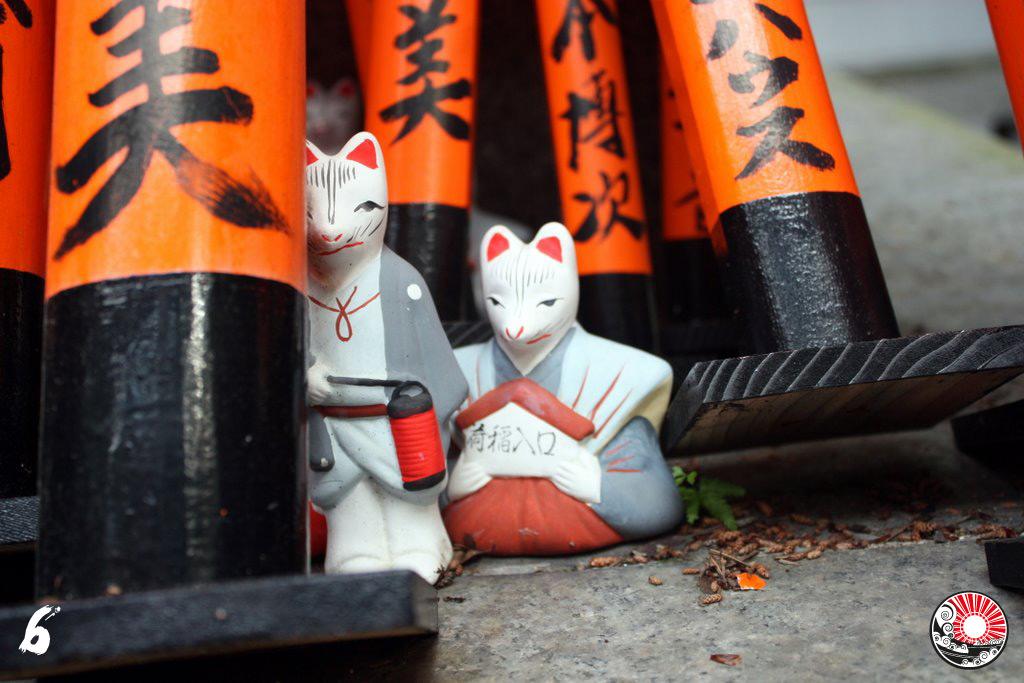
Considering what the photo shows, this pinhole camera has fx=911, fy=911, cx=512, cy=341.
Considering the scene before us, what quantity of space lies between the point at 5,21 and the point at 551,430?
5.57ft

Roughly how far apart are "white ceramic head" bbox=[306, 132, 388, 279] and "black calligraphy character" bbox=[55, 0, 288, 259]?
0.49 m

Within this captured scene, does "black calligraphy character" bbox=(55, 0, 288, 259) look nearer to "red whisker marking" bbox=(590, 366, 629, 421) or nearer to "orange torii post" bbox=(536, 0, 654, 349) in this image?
"red whisker marking" bbox=(590, 366, 629, 421)

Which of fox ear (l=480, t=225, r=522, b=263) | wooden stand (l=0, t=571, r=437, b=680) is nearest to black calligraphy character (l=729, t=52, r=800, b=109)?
fox ear (l=480, t=225, r=522, b=263)

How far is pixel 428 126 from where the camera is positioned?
2.97m

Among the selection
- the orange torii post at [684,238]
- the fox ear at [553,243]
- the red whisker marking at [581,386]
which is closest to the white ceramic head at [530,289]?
the fox ear at [553,243]

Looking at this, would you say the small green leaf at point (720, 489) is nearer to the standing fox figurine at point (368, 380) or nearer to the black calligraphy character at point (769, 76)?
the standing fox figurine at point (368, 380)

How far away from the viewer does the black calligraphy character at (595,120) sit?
329 cm

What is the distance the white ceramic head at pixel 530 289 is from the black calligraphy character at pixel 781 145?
1.70 feet

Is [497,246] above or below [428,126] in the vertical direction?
below

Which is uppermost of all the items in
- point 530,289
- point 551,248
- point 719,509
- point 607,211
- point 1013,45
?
point 1013,45

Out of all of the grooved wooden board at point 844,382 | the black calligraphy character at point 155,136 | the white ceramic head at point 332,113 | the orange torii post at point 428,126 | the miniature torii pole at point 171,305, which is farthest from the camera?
the white ceramic head at point 332,113

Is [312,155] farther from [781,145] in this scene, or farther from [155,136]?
[781,145]

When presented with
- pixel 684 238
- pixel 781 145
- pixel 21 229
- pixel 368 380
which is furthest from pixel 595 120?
pixel 21 229

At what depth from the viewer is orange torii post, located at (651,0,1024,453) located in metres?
2.22
